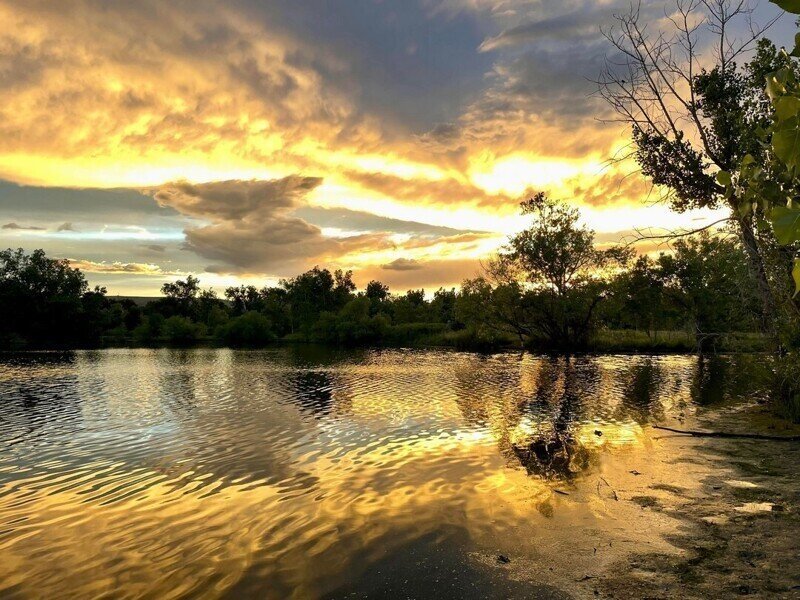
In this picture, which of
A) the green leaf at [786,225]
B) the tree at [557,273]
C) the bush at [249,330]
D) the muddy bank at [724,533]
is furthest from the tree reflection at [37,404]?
the bush at [249,330]

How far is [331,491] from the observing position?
14.3 metres

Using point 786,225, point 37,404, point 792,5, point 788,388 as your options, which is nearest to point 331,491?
point 786,225

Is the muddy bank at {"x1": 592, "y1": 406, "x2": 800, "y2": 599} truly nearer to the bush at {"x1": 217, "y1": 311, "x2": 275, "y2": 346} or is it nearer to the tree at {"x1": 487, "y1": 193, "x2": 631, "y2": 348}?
the tree at {"x1": 487, "y1": 193, "x2": 631, "y2": 348}

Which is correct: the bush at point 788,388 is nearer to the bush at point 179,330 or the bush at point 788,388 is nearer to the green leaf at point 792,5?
the green leaf at point 792,5

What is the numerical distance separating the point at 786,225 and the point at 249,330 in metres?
137

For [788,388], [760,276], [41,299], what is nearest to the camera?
[760,276]

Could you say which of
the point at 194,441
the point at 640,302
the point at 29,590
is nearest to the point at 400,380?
the point at 194,441

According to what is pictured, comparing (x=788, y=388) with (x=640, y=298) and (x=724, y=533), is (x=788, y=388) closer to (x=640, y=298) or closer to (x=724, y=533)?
(x=724, y=533)

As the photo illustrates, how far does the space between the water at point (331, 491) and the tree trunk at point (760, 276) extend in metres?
6.15

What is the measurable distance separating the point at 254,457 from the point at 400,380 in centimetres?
2406

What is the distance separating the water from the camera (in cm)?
951

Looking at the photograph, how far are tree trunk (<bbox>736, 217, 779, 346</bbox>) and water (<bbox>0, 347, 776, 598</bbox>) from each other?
20.2 feet

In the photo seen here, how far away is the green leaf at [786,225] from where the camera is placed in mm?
2109

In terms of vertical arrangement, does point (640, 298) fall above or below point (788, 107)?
above
